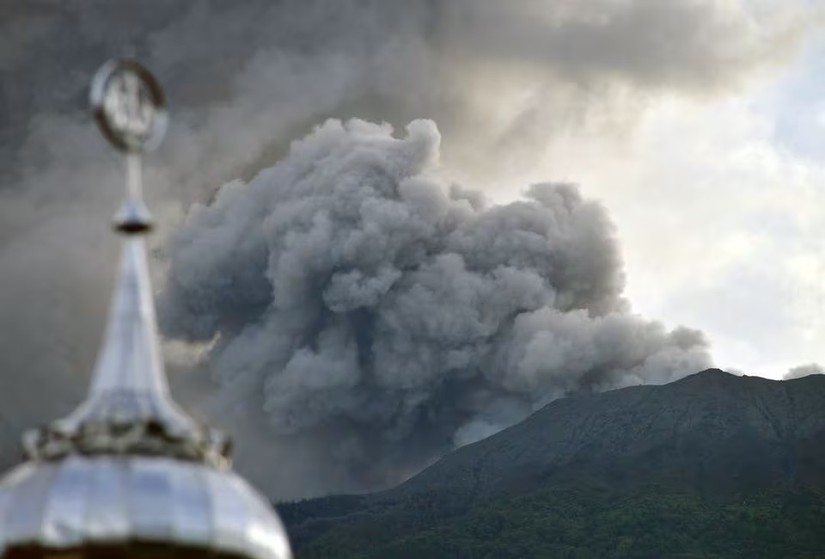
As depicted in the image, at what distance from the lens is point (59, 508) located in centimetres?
1833

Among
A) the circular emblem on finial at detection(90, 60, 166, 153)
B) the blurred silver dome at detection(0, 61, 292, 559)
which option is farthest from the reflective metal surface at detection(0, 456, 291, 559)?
the circular emblem on finial at detection(90, 60, 166, 153)

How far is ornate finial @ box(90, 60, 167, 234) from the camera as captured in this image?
65.7 ft

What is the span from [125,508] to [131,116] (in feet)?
13.7

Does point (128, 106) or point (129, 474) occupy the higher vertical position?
point (128, 106)

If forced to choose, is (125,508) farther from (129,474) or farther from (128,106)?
(128,106)

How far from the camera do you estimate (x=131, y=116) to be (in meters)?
20.4

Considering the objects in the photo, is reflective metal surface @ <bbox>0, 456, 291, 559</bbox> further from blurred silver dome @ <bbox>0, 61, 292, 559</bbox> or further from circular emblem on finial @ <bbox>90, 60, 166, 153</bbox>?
circular emblem on finial @ <bbox>90, 60, 166, 153</bbox>

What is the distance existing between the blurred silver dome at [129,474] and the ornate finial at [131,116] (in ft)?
0.04

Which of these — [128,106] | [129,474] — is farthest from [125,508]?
[128,106]

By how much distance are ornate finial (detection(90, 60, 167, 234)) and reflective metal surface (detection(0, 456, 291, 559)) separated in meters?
2.65

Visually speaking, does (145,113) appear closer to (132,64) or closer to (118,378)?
(132,64)

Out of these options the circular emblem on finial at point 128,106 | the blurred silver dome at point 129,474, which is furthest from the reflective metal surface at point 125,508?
the circular emblem on finial at point 128,106

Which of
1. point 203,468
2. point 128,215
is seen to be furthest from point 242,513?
point 128,215

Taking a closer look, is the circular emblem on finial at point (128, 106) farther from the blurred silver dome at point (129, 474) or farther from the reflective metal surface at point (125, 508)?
the reflective metal surface at point (125, 508)
